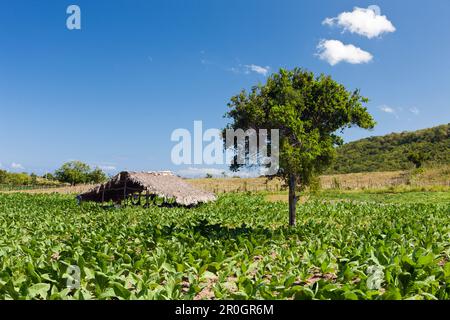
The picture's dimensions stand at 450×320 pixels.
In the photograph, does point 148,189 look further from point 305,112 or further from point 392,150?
point 392,150

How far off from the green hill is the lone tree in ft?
222

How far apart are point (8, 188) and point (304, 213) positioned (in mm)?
70511

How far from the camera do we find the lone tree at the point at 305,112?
1323 cm

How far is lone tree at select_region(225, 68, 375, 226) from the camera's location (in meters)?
13.2

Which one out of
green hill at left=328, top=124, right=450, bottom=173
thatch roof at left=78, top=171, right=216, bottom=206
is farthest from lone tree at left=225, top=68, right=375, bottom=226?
green hill at left=328, top=124, right=450, bottom=173

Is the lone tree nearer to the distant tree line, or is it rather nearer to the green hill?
the green hill

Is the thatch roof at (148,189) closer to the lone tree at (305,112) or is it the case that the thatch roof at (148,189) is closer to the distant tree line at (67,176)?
the lone tree at (305,112)

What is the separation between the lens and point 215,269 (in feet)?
26.9

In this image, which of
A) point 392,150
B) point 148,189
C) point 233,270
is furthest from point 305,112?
point 392,150

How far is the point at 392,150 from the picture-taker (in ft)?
325

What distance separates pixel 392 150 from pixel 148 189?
3471 inches

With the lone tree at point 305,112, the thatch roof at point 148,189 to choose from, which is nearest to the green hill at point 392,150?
the thatch roof at point 148,189

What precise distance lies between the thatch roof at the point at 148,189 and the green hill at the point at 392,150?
54.8 metres
